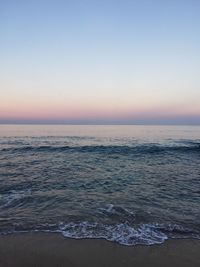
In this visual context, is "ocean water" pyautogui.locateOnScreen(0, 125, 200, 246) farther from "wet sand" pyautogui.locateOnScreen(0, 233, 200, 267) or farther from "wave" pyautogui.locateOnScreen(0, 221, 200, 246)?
"wet sand" pyautogui.locateOnScreen(0, 233, 200, 267)

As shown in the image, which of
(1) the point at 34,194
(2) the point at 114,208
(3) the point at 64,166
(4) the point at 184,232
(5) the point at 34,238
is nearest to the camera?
(5) the point at 34,238

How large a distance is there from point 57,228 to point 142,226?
93.4 inches

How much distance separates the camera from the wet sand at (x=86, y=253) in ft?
18.1

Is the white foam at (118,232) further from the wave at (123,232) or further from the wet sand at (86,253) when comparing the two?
the wet sand at (86,253)

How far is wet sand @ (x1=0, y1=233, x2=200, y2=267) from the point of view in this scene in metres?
5.53

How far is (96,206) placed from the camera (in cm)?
946

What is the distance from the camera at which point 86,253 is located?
598cm

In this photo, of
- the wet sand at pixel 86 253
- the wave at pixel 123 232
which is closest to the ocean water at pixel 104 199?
the wave at pixel 123 232

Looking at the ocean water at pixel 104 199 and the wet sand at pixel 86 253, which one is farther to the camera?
the ocean water at pixel 104 199

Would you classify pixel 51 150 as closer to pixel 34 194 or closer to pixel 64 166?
pixel 64 166

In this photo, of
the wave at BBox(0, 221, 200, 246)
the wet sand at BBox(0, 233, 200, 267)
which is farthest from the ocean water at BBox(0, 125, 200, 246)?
the wet sand at BBox(0, 233, 200, 267)

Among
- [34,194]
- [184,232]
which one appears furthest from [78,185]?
[184,232]

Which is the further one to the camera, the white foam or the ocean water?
the ocean water

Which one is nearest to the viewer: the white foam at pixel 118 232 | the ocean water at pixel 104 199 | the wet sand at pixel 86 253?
the wet sand at pixel 86 253
